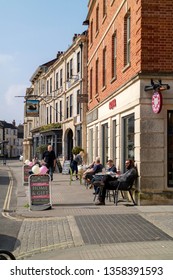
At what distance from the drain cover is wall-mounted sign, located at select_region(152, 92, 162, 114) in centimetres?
294

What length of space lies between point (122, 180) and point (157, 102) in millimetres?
2572

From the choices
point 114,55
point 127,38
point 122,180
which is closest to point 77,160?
point 114,55

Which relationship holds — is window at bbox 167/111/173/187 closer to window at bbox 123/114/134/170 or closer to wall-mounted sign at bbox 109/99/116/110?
window at bbox 123/114/134/170

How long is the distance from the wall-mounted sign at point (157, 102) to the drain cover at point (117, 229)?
2.94 metres

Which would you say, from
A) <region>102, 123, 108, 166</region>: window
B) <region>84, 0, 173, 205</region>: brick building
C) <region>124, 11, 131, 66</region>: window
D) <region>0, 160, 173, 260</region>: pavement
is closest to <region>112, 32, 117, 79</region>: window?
<region>124, 11, 131, 66</region>: window

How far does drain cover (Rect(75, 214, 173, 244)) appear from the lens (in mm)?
7906

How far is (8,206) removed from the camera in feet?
42.9

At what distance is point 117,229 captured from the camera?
28.8 ft

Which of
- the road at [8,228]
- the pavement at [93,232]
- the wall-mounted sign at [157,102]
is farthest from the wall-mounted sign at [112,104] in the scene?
the road at [8,228]

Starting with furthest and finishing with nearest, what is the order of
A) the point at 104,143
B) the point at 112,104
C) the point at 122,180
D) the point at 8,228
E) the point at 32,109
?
the point at 32,109 < the point at 104,143 < the point at 112,104 < the point at 122,180 < the point at 8,228

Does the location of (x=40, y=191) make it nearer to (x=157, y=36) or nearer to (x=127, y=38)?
(x=157, y=36)

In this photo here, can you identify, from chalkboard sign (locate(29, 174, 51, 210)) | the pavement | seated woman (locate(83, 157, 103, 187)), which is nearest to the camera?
the pavement

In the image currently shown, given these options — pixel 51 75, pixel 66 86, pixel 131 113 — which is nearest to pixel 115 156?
pixel 131 113
